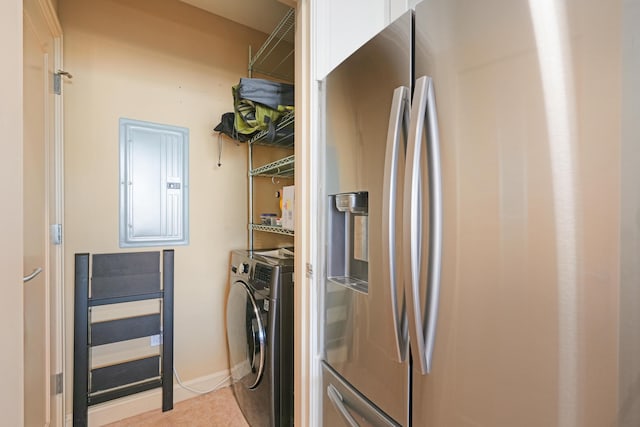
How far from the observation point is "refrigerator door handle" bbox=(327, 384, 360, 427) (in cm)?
99

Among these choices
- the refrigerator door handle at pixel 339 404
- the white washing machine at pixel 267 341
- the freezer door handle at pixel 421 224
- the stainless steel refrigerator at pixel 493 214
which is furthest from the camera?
the white washing machine at pixel 267 341

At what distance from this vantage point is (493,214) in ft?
1.94

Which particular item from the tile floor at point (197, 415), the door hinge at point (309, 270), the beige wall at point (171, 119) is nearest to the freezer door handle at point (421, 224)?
the door hinge at point (309, 270)

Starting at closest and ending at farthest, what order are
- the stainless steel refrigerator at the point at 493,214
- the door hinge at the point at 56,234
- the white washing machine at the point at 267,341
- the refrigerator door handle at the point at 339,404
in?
1. the stainless steel refrigerator at the point at 493,214
2. the refrigerator door handle at the point at 339,404
3. the white washing machine at the point at 267,341
4. the door hinge at the point at 56,234

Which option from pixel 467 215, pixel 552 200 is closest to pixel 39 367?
pixel 467 215

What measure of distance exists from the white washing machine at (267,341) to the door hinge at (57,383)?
1.03 metres

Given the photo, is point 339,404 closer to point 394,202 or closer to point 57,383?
point 394,202

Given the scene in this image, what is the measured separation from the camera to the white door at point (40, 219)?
47.0 inches

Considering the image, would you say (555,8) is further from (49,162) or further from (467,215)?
(49,162)

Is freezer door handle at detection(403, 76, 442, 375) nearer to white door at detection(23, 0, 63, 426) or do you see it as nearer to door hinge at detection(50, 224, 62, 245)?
white door at detection(23, 0, 63, 426)

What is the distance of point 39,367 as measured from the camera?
136 cm

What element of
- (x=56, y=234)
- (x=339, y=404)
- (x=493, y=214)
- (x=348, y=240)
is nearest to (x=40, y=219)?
(x=56, y=234)

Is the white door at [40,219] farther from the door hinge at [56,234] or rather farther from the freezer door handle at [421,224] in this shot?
the freezer door handle at [421,224]

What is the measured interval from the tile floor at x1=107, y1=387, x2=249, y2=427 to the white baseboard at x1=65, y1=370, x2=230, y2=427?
0.10 feet
